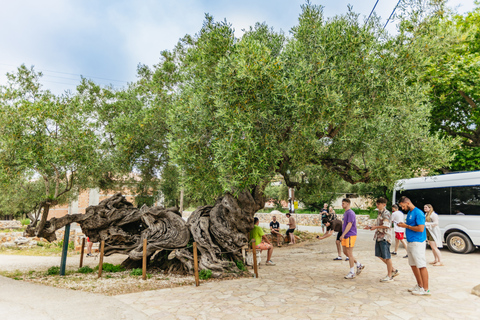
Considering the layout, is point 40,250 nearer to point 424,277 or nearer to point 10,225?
point 424,277

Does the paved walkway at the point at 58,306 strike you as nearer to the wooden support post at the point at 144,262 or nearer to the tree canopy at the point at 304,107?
the wooden support post at the point at 144,262

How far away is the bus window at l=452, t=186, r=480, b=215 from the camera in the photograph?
11.1 m

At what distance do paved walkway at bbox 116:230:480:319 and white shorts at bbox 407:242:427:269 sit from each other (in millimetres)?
683

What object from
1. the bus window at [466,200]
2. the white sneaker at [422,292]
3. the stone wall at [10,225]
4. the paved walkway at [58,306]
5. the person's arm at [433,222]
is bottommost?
the stone wall at [10,225]

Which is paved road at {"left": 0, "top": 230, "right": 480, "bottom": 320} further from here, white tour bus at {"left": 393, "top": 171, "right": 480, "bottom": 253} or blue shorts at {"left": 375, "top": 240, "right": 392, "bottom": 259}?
white tour bus at {"left": 393, "top": 171, "right": 480, "bottom": 253}

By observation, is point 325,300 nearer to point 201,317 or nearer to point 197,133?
point 201,317

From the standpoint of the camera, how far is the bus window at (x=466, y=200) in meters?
11.1

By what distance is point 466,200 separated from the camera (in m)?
11.4

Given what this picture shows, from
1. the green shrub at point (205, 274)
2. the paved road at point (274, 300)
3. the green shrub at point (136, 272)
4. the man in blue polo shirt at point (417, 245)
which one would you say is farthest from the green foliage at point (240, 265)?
the man in blue polo shirt at point (417, 245)

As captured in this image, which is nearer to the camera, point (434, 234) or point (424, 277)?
point (424, 277)

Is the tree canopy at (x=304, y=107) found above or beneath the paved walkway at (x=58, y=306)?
above

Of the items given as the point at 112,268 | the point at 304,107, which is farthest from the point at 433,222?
the point at 112,268

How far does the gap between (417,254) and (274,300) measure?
3.19 meters

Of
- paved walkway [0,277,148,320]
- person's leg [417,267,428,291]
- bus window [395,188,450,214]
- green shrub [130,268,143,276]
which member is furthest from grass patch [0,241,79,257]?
bus window [395,188,450,214]
